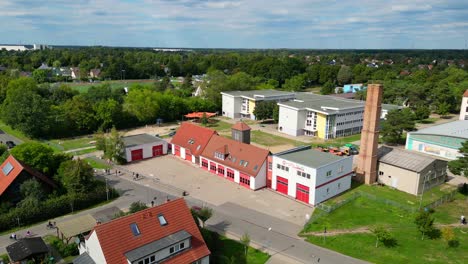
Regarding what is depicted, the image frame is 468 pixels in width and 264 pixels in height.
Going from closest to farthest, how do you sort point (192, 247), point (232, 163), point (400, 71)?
point (192, 247) → point (232, 163) → point (400, 71)

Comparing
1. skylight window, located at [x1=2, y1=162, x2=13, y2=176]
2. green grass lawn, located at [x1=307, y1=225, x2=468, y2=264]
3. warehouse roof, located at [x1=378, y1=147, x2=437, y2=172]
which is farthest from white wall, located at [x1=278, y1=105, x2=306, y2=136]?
skylight window, located at [x1=2, y1=162, x2=13, y2=176]

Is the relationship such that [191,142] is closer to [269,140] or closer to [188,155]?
[188,155]

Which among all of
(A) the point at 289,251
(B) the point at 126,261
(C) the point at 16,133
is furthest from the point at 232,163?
(C) the point at 16,133

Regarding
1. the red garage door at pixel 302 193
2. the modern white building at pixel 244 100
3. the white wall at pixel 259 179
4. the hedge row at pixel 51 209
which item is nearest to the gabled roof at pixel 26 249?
the hedge row at pixel 51 209

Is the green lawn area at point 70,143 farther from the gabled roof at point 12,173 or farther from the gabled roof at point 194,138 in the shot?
the gabled roof at point 12,173

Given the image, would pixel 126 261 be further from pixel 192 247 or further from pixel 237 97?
pixel 237 97
